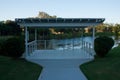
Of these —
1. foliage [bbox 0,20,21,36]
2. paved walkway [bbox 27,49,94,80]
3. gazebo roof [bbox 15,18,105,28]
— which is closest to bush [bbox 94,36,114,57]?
paved walkway [bbox 27,49,94,80]

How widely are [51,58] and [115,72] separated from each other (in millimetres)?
6196

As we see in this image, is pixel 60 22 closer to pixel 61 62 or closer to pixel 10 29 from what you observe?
pixel 61 62

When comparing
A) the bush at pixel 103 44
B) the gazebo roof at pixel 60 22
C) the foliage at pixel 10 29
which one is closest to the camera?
the gazebo roof at pixel 60 22

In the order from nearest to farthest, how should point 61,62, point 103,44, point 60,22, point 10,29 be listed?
point 61,62 < point 60,22 < point 103,44 < point 10,29

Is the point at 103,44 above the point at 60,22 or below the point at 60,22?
below

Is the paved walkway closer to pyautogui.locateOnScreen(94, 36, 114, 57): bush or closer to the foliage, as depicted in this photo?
pyautogui.locateOnScreen(94, 36, 114, 57): bush

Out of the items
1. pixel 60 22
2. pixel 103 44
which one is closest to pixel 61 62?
pixel 60 22

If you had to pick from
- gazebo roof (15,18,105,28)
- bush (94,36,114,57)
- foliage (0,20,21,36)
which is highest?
gazebo roof (15,18,105,28)

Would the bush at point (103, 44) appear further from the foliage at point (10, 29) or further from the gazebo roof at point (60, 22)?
the foliage at point (10, 29)

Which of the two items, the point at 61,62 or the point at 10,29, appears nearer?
the point at 61,62

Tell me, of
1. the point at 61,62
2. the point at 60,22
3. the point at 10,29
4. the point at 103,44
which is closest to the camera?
the point at 61,62

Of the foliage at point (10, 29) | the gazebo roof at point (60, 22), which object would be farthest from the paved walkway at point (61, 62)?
the foliage at point (10, 29)

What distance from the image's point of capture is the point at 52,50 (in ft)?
69.9

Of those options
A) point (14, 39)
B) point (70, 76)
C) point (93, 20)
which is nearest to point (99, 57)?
point (93, 20)
